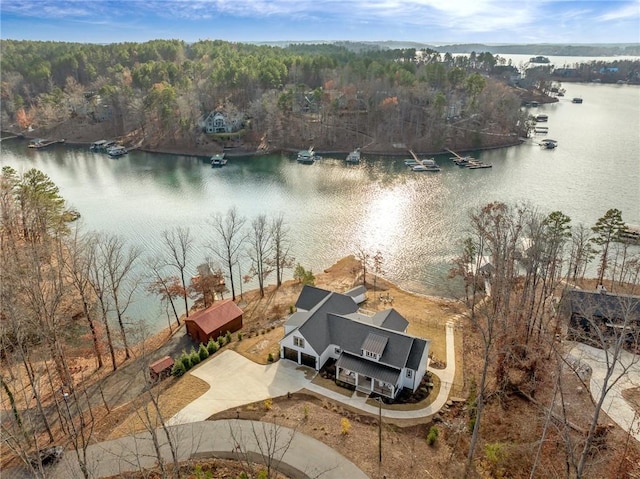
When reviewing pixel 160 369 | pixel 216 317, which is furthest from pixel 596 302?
pixel 160 369

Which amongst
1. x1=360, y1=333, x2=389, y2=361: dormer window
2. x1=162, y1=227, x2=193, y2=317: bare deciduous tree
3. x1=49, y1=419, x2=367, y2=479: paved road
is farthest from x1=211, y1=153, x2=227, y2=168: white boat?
x1=49, y1=419, x2=367, y2=479: paved road

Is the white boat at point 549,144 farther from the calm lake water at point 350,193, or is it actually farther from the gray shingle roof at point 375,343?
the gray shingle roof at point 375,343

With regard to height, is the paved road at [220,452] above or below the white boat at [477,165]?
below

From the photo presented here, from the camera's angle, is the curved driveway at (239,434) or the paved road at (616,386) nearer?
the curved driveway at (239,434)

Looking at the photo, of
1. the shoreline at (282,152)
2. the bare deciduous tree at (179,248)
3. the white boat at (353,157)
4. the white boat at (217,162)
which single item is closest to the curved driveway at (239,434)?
the bare deciduous tree at (179,248)

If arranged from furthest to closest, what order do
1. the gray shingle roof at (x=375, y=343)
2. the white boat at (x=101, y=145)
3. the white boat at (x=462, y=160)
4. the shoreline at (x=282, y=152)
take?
the white boat at (x=101, y=145) → the shoreline at (x=282, y=152) → the white boat at (x=462, y=160) → the gray shingle roof at (x=375, y=343)

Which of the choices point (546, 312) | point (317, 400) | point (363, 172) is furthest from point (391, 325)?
point (363, 172)

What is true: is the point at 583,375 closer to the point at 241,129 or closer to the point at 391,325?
the point at 391,325

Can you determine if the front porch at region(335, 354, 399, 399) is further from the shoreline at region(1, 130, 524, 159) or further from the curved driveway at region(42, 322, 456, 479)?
the shoreline at region(1, 130, 524, 159)
